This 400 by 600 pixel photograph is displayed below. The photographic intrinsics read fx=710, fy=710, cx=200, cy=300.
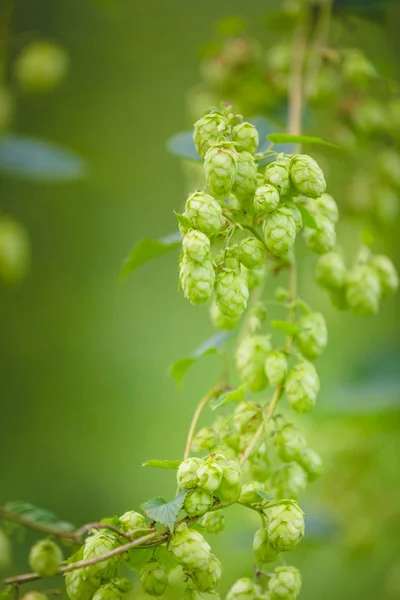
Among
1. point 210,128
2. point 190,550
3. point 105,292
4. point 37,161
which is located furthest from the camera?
point 105,292

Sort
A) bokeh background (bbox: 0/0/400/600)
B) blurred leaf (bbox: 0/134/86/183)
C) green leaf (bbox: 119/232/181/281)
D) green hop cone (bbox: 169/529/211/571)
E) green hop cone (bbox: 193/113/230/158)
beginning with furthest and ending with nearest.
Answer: bokeh background (bbox: 0/0/400/600), blurred leaf (bbox: 0/134/86/183), green leaf (bbox: 119/232/181/281), green hop cone (bbox: 193/113/230/158), green hop cone (bbox: 169/529/211/571)

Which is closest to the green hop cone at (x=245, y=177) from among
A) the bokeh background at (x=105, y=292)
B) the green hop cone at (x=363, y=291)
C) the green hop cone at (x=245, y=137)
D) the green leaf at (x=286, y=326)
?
the green hop cone at (x=245, y=137)

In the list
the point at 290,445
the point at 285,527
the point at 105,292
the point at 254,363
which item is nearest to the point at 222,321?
the point at 254,363

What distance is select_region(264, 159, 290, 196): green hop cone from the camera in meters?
0.72

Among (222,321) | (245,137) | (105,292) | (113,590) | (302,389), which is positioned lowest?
(113,590)

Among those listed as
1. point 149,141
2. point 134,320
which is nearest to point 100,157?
point 149,141

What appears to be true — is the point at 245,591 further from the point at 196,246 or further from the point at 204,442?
the point at 196,246

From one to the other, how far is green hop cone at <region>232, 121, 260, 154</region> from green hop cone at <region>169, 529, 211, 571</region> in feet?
1.30

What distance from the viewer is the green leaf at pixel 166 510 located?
65cm

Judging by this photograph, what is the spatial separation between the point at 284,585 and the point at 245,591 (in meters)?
0.05

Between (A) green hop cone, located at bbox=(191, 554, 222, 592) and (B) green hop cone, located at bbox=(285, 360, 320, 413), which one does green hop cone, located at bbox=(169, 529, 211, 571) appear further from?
(B) green hop cone, located at bbox=(285, 360, 320, 413)

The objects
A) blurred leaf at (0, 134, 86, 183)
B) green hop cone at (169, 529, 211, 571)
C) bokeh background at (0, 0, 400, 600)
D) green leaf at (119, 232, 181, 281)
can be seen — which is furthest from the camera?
bokeh background at (0, 0, 400, 600)

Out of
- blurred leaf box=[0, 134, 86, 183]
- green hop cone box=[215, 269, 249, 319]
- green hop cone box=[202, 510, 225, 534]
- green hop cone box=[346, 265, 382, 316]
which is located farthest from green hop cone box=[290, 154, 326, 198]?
blurred leaf box=[0, 134, 86, 183]

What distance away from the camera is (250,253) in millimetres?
726
